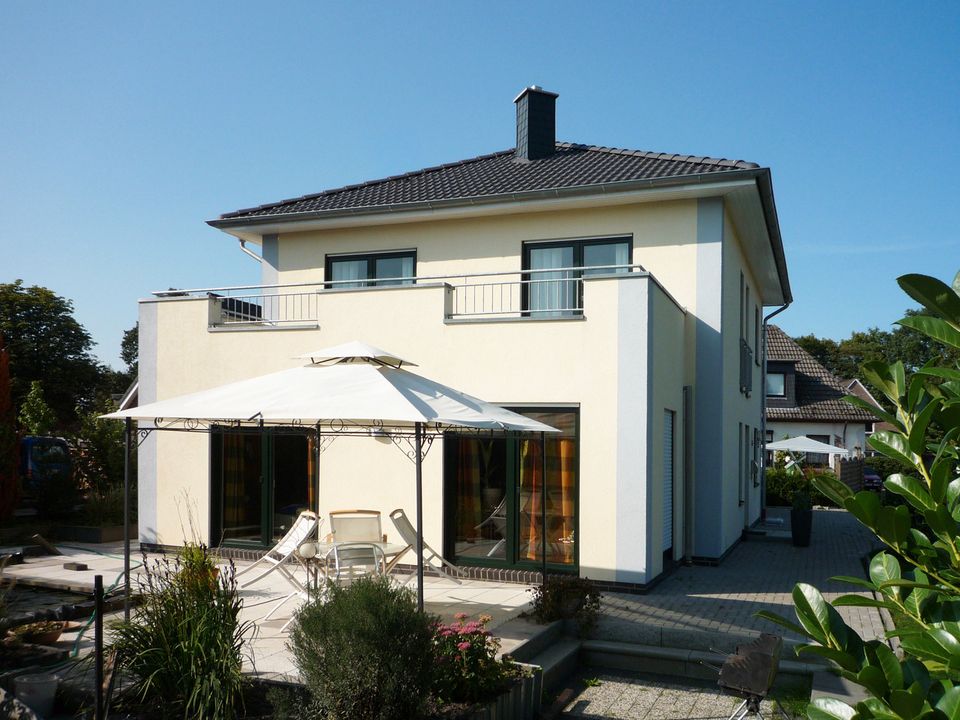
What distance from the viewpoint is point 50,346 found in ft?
135

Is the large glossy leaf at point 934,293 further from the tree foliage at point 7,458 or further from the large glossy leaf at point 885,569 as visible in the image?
the tree foliage at point 7,458

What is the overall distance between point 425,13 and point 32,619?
8032 millimetres

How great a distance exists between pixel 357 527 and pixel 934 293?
31.1ft

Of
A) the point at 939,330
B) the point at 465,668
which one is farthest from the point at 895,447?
the point at 465,668

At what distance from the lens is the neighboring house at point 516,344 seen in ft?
36.1

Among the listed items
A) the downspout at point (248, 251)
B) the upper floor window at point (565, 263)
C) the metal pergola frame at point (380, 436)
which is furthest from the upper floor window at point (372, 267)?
the metal pergola frame at point (380, 436)

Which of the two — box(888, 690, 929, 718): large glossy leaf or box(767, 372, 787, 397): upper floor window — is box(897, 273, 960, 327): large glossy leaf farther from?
box(767, 372, 787, 397): upper floor window

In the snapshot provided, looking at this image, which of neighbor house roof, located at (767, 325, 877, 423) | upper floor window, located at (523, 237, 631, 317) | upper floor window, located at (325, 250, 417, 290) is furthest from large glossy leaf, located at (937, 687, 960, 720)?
neighbor house roof, located at (767, 325, 877, 423)

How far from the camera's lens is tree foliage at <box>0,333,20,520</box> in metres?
15.1

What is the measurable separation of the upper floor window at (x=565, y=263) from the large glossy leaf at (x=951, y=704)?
11559 mm

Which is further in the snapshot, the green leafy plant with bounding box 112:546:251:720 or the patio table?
the patio table

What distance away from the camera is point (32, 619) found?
26.1 feet

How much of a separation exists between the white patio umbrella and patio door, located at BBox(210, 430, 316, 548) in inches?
165

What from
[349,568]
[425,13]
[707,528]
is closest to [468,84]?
[425,13]
